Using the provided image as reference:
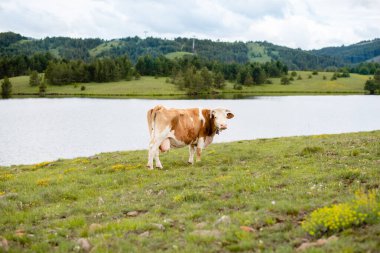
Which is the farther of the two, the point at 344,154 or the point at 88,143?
the point at 88,143

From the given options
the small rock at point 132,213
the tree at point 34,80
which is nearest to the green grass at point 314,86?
the tree at point 34,80

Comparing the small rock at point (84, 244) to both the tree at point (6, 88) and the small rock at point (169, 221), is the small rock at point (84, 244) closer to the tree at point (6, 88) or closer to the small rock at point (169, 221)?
the small rock at point (169, 221)

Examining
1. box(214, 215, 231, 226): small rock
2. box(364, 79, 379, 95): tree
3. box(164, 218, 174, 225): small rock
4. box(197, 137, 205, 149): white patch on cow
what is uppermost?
box(364, 79, 379, 95): tree

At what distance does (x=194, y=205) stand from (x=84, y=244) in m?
3.78

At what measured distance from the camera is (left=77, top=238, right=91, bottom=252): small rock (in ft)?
27.2

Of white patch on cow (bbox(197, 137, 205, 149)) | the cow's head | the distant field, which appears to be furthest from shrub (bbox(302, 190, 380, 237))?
the distant field

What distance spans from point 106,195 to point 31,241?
465cm

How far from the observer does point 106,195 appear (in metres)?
13.6

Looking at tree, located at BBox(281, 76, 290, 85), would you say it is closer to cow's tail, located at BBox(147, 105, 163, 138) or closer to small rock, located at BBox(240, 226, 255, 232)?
cow's tail, located at BBox(147, 105, 163, 138)

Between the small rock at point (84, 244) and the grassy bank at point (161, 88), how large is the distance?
129 metres

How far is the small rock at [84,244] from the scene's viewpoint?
27.2ft

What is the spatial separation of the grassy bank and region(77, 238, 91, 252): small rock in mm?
128732

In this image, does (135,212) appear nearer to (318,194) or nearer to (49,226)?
(49,226)

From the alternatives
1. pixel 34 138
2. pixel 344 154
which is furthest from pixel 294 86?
pixel 344 154
